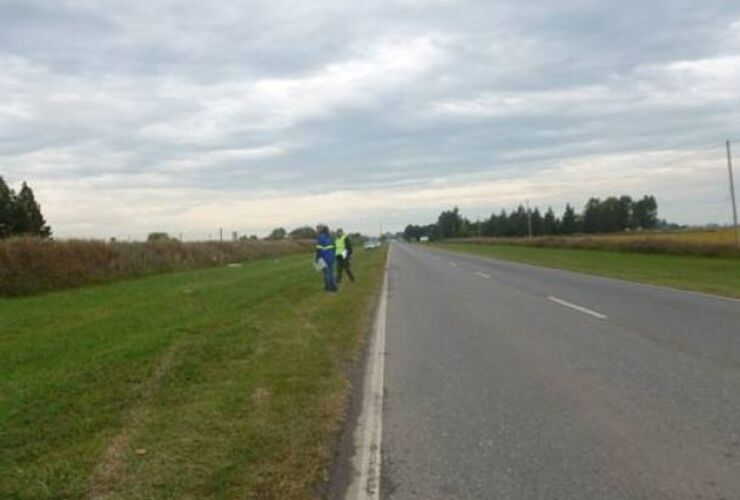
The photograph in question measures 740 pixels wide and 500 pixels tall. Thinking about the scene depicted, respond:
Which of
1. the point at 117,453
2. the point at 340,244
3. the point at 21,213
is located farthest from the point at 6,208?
the point at 117,453

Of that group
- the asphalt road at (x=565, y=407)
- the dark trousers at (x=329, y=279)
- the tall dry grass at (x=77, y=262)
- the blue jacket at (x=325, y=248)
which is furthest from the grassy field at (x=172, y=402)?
the tall dry grass at (x=77, y=262)

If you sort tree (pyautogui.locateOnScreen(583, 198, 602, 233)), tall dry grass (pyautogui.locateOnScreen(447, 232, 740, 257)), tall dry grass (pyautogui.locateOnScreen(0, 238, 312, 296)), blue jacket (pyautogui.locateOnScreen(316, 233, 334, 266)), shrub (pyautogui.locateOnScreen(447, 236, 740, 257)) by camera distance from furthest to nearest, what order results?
tree (pyautogui.locateOnScreen(583, 198, 602, 233))
tall dry grass (pyautogui.locateOnScreen(447, 232, 740, 257))
shrub (pyautogui.locateOnScreen(447, 236, 740, 257))
tall dry grass (pyautogui.locateOnScreen(0, 238, 312, 296))
blue jacket (pyautogui.locateOnScreen(316, 233, 334, 266))

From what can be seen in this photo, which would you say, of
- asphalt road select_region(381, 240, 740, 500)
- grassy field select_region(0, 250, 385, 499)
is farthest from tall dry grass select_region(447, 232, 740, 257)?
grassy field select_region(0, 250, 385, 499)

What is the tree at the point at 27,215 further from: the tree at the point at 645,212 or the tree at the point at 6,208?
the tree at the point at 645,212

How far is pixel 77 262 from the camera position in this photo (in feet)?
96.3

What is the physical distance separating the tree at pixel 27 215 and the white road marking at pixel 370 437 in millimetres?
60397

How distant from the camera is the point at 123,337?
13359 millimetres

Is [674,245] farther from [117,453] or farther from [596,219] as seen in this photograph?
[596,219]

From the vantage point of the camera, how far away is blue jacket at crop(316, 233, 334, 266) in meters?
23.1

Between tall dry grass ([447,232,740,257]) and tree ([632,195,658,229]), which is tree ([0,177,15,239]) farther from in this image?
tree ([632,195,658,229])

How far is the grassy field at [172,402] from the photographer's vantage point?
5.57 metres

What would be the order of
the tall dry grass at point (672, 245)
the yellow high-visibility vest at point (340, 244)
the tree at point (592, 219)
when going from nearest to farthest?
the yellow high-visibility vest at point (340, 244) < the tall dry grass at point (672, 245) < the tree at point (592, 219)

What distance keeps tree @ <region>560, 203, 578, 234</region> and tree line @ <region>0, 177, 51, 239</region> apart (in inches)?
4323

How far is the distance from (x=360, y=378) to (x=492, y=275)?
21.4 m
